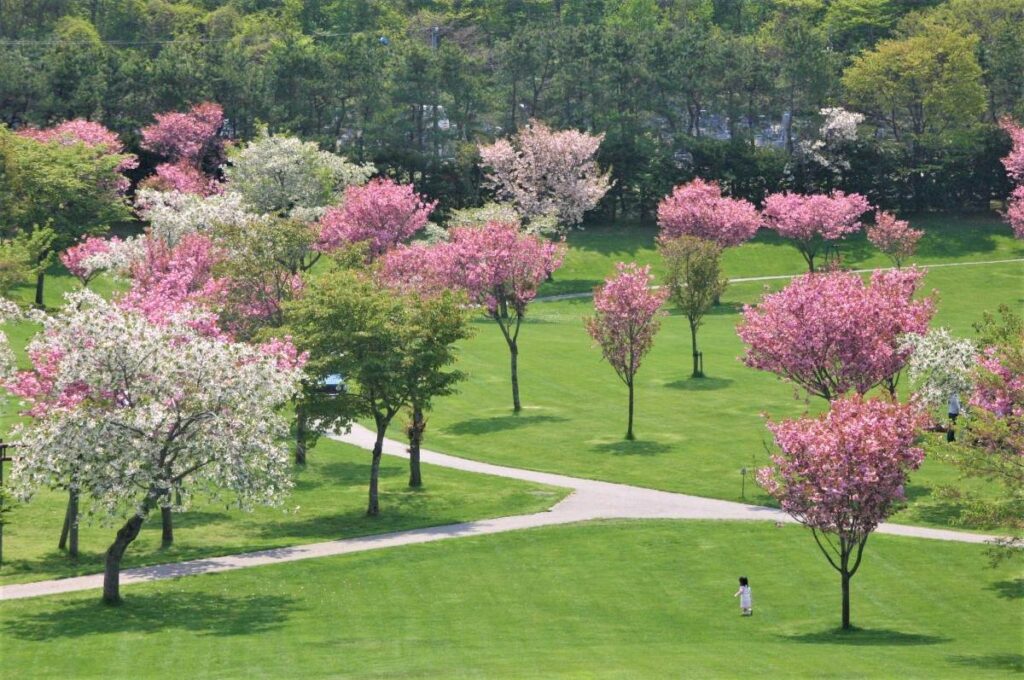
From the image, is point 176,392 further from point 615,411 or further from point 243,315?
point 615,411

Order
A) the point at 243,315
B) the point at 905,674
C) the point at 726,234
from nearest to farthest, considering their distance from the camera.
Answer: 1. the point at 905,674
2. the point at 243,315
3. the point at 726,234

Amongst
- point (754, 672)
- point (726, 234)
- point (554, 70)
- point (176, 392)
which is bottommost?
point (754, 672)

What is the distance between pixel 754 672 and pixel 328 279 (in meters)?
30.9

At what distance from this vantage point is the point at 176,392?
51125mm

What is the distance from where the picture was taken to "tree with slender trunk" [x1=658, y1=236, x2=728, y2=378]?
3578 inches

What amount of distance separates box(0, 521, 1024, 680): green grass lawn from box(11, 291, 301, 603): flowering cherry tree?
12.7ft

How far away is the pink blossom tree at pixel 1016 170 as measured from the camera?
125312 mm

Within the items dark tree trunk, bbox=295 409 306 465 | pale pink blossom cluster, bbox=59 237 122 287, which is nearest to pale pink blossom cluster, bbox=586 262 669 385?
dark tree trunk, bbox=295 409 306 465

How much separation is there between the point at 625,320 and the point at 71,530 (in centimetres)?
2861

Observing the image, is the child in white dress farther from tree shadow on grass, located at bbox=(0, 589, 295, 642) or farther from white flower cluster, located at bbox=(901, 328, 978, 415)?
white flower cluster, located at bbox=(901, 328, 978, 415)

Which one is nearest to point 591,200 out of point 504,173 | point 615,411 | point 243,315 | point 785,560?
point 504,173

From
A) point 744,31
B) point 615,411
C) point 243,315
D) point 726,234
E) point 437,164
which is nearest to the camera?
point 243,315

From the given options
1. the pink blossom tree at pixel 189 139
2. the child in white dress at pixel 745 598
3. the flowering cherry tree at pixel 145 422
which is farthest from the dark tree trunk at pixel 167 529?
the pink blossom tree at pixel 189 139

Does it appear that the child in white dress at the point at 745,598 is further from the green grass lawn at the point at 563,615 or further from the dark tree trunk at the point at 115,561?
the dark tree trunk at the point at 115,561
